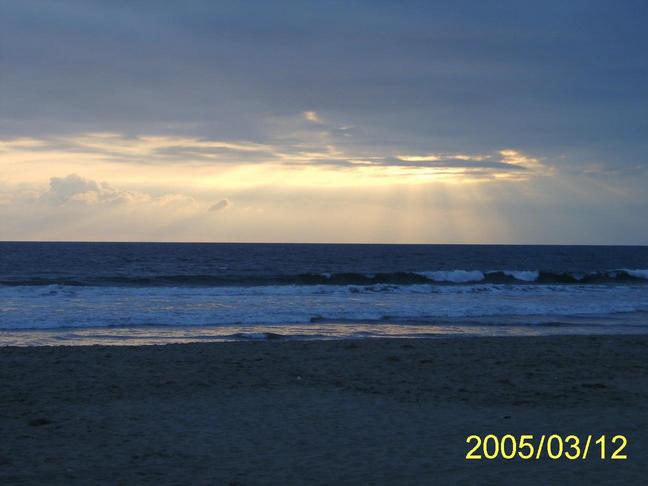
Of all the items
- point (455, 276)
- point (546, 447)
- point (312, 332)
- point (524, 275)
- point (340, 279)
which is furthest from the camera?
point (524, 275)

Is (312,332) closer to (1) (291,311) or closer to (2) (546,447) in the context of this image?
(1) (291,311)

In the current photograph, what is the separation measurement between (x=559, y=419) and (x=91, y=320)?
15.9 m

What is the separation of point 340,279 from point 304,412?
118 ft

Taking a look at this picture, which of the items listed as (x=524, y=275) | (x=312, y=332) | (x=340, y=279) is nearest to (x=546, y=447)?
(x=312, y=332)

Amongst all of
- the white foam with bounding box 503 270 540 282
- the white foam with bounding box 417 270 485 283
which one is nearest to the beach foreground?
the white foam with bounding box 417 270 485 283

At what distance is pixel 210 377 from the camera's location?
35.8 ft

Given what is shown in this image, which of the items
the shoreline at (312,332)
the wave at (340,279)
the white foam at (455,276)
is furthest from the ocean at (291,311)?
the white foam at (455,276)

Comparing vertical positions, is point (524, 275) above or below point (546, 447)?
above

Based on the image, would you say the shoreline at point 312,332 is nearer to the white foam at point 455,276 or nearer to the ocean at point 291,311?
the ocean at point 291,311

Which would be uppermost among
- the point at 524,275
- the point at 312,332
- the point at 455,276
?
the point at 524,275

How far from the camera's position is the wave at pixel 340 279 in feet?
125

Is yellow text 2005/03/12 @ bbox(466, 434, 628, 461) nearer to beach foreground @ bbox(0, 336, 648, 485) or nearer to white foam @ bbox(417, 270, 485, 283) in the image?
beach foreground @ bbox(0, 336, 648, 485)

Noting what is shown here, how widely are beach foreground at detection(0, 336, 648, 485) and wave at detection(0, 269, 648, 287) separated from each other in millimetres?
24810

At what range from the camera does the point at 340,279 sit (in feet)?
146
